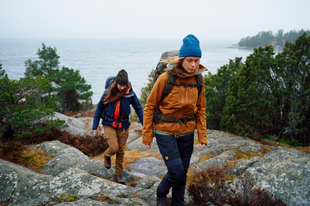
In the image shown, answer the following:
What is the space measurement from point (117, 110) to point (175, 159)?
213cm

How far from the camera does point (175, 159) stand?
3227 mm

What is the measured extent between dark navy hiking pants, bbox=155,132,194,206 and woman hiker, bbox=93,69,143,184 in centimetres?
173

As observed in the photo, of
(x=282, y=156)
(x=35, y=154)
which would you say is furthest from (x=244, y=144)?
(x=35, y=154)

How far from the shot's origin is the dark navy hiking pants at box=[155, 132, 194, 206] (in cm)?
323

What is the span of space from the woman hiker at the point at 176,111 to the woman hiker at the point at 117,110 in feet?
5.46

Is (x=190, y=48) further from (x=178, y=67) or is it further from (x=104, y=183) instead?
(x=104, y=183)

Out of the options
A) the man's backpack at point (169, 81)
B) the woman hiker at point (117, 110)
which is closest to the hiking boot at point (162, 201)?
the man's backpack at point (169, 81)

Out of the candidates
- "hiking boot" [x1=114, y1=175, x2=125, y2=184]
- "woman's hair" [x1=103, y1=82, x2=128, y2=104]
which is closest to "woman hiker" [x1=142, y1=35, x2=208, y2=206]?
"woman's hair" [x1=103, y1=82, x2=128, y2=104]

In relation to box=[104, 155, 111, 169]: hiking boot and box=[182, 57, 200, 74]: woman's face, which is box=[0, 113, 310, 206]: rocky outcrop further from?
box=[182, 57, 200, 74]: woman's face

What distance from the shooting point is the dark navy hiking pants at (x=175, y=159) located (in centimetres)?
323

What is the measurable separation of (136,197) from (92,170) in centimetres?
194

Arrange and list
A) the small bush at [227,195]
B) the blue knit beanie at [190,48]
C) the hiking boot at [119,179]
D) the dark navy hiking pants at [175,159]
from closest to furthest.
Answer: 1. the blue knit beanie at [190,48]
2. the dark navy hiking pants at [175,159]
3. the small bush at [227,195]
4. the hiking boot at [119,179]

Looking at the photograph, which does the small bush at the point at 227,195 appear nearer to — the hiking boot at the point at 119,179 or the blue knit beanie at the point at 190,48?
the hiking boot at the point at 119,179

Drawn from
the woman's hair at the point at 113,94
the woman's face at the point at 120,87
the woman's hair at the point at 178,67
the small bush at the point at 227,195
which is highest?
the woman's hair at the point at 178,67
